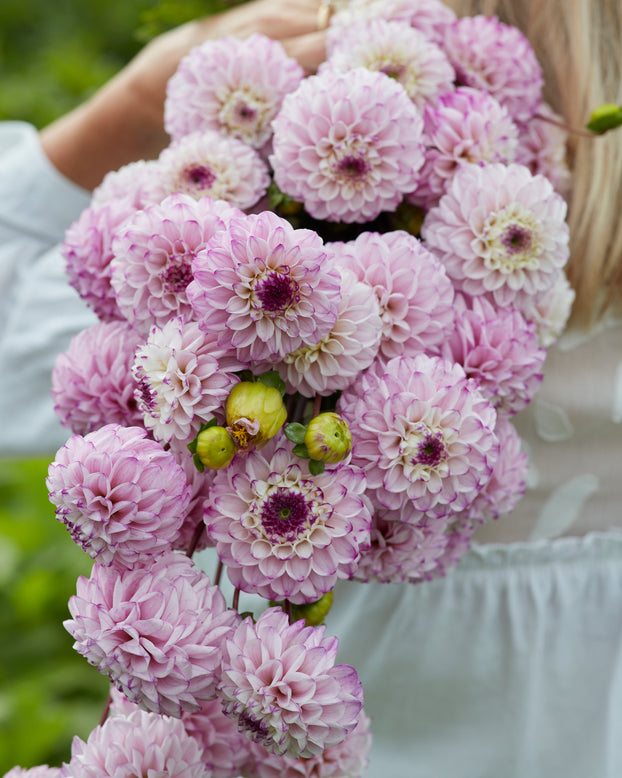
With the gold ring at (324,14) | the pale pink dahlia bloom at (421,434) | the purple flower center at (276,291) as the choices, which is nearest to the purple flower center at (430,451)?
the pale pink dahlia bloom at (421,434)

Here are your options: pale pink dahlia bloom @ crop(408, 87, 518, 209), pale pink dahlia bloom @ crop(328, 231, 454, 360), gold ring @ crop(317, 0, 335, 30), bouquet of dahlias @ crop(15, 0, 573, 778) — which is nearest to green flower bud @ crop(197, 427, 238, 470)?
bouquet of dahlias @ crop(15, 0, 573, 778)

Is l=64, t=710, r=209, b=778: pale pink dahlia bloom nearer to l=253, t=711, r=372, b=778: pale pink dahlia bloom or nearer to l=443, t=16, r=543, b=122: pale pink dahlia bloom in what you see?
l=253, t=711, r=372, b=778: pale pink dahlia bloom

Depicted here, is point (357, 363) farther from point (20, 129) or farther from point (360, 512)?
point (20, 129)

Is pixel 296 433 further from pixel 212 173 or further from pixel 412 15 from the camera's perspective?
pixel 412 15

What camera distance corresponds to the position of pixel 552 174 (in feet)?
1.98

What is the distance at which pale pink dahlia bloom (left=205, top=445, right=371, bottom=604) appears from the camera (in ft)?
1.32

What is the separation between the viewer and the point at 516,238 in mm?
475

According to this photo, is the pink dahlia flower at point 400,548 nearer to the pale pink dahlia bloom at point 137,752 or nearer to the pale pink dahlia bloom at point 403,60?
the pale pink dahlia bloom at point 137,752

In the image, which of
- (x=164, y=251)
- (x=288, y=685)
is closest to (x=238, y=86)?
(x=164, y=251)

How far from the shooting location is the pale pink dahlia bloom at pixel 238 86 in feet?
1.82

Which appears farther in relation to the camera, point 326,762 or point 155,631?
point 326,762

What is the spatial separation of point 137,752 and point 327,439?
0.66 feet

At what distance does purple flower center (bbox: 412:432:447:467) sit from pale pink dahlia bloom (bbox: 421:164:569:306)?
117 millimetres

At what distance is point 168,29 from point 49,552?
1220 mm
